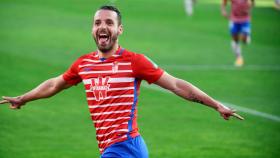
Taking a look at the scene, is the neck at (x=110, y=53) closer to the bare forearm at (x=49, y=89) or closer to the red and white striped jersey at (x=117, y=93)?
the red and white striped jersey at (x=117, y=93)

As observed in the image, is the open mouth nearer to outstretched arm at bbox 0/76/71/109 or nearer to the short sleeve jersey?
outstretched arm at bbox 0/76/71/109

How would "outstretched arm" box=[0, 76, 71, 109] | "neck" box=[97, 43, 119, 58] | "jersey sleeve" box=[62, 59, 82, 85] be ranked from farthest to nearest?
"outstretched arm" box=[0, 76, 71, 109]
"jersey sleeve" box=[62, 59, 82, 85]
"neck" box=[97, 43, 119, 58]

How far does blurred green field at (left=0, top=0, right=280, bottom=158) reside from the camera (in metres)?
14.6

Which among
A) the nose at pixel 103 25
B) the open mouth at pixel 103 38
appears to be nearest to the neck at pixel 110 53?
the open mouth at pixel 103 38

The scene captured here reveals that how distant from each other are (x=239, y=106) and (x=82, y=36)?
16.1 meters

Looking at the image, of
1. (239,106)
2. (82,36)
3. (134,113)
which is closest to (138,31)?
(82,36)

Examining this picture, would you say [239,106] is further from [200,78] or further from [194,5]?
[194,5]

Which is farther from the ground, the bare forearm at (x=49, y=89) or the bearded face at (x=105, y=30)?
the bearded face at (x=105, y=30)

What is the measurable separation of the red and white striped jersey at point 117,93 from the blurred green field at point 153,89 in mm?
5160

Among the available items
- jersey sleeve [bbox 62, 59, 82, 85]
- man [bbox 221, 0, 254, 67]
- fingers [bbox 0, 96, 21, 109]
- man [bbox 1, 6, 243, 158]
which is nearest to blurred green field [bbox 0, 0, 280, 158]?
man [bbox 221, 0, 254, 67]

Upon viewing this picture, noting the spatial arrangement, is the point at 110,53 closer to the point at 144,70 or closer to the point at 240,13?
the point at 144,70

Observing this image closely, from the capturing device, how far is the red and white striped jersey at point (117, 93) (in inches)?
331

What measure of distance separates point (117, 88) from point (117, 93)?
0.06 meters

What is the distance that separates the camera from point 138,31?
3662 centimetres
